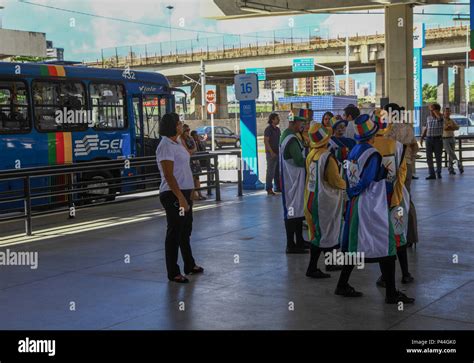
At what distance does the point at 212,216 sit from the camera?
43.4 feet

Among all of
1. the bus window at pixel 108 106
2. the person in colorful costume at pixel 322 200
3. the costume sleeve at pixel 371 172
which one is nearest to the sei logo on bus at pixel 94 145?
the bus window at pixel 108 106

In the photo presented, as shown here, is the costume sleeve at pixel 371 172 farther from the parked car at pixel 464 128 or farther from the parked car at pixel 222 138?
the parked car at pixel 222 138

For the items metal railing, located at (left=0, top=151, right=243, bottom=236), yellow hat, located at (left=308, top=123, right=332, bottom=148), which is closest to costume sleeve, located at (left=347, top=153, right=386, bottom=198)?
yellow hat, located at (left=308, top=123, right=332, bottom=148)

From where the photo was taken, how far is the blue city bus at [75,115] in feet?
48.3

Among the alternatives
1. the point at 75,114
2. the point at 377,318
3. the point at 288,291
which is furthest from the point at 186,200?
the point at 75,114

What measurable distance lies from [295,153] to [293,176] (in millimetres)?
326

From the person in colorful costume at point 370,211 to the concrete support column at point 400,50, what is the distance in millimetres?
16320

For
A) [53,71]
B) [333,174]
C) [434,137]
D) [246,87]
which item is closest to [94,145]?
[53,71]

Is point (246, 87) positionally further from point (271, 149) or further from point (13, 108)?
point (13, 108)

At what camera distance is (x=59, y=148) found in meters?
15.7

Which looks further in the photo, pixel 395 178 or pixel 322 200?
pixel 322 200
